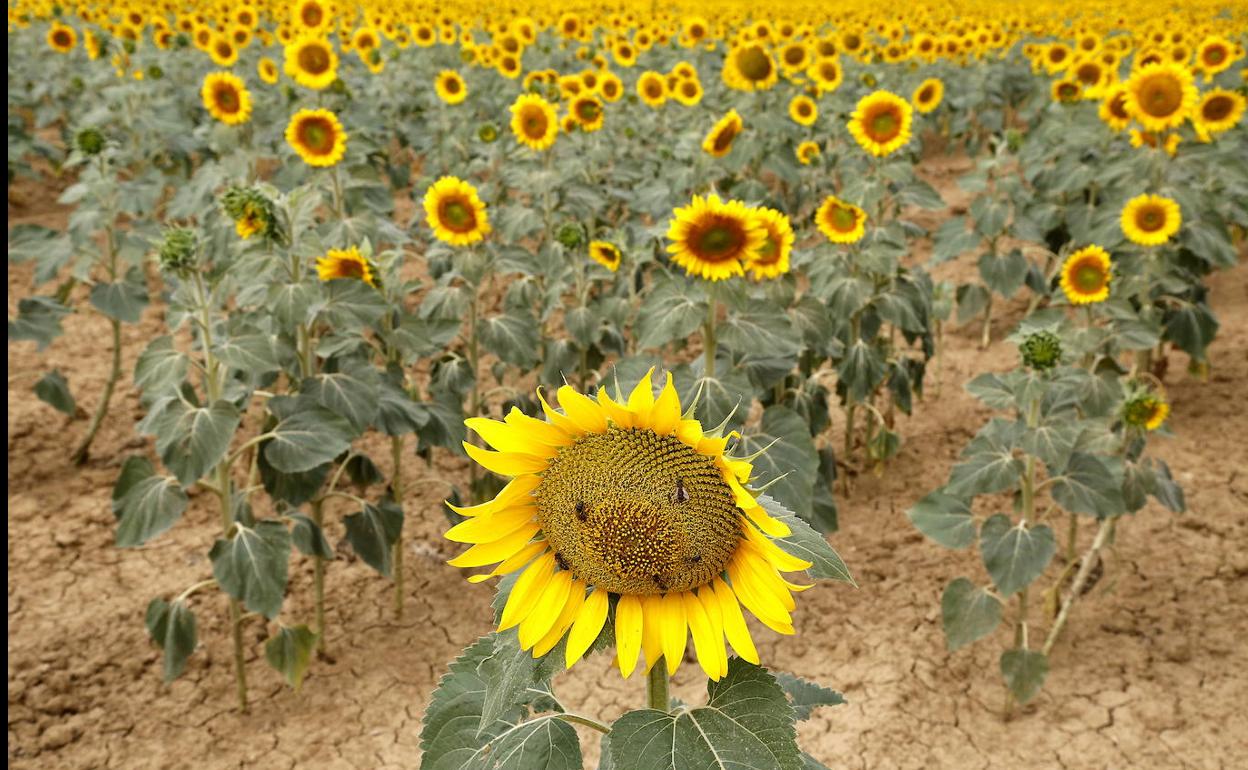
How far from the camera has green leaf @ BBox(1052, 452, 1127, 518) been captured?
→ 8.43 feet

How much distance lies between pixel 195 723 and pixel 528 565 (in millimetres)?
2356

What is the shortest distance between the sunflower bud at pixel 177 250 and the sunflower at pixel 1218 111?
4.10 m

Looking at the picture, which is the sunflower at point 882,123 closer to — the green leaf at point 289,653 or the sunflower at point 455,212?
the sunflower at point 455,212

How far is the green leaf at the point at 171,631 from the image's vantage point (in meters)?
2.68

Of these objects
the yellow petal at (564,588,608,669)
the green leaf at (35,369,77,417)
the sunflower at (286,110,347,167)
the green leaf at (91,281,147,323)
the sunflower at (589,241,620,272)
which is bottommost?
the green leaf at (35,369,77,417)

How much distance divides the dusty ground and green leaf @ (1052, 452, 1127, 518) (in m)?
0.72

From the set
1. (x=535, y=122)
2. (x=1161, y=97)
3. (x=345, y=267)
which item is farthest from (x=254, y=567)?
(x=1161, y=97)

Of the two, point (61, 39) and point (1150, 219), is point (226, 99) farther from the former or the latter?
point (61, 39)

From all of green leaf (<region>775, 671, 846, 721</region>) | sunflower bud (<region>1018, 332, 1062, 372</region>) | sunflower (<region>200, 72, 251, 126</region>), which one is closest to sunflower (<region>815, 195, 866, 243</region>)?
sunflower bud (<region>1018, 332, 1062, 372</region>)

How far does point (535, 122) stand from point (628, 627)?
12.2 feet

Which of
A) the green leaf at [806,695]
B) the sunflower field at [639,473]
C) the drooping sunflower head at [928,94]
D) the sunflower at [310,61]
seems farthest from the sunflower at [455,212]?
the drooping sunflower head at [928,94]

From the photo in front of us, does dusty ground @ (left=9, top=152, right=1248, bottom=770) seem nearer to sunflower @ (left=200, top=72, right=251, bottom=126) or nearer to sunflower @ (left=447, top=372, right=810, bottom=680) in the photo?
sunflower @ (left=200, top=72, right=251, bottom=126)

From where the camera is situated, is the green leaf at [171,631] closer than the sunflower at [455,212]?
Yes

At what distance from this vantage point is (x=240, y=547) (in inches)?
99.8
